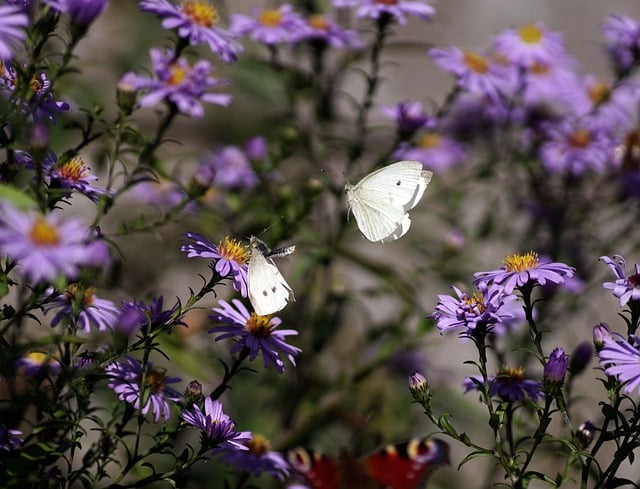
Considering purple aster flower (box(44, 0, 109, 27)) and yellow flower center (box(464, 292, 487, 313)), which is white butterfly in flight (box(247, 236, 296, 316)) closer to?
yellow flower center (box(464, 292, 487, 313))

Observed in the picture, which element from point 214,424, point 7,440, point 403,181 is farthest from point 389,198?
point 7,440

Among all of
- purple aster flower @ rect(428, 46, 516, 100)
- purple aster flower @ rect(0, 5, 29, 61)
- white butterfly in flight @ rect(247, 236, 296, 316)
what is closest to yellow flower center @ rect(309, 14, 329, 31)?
purple aster flower @ rect(428, 46, 516, 100)

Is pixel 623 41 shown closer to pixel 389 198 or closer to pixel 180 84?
pixel 389 198

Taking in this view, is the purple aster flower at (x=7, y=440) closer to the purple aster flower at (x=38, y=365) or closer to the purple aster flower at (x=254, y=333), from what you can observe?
the purple aster flower at (x=38, y=365)

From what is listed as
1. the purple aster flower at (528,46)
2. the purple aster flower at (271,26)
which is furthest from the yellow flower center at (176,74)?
the purple aster flower at (528,46)

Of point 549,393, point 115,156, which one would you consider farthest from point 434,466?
point 115,156

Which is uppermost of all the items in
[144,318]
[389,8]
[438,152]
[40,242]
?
[40,242]

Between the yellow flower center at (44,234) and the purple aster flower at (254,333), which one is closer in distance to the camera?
the yellow flower center at (44,234)

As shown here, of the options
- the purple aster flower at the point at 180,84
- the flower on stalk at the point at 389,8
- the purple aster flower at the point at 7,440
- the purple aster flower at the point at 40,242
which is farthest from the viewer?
the flower on stalk at the point at 389,8
